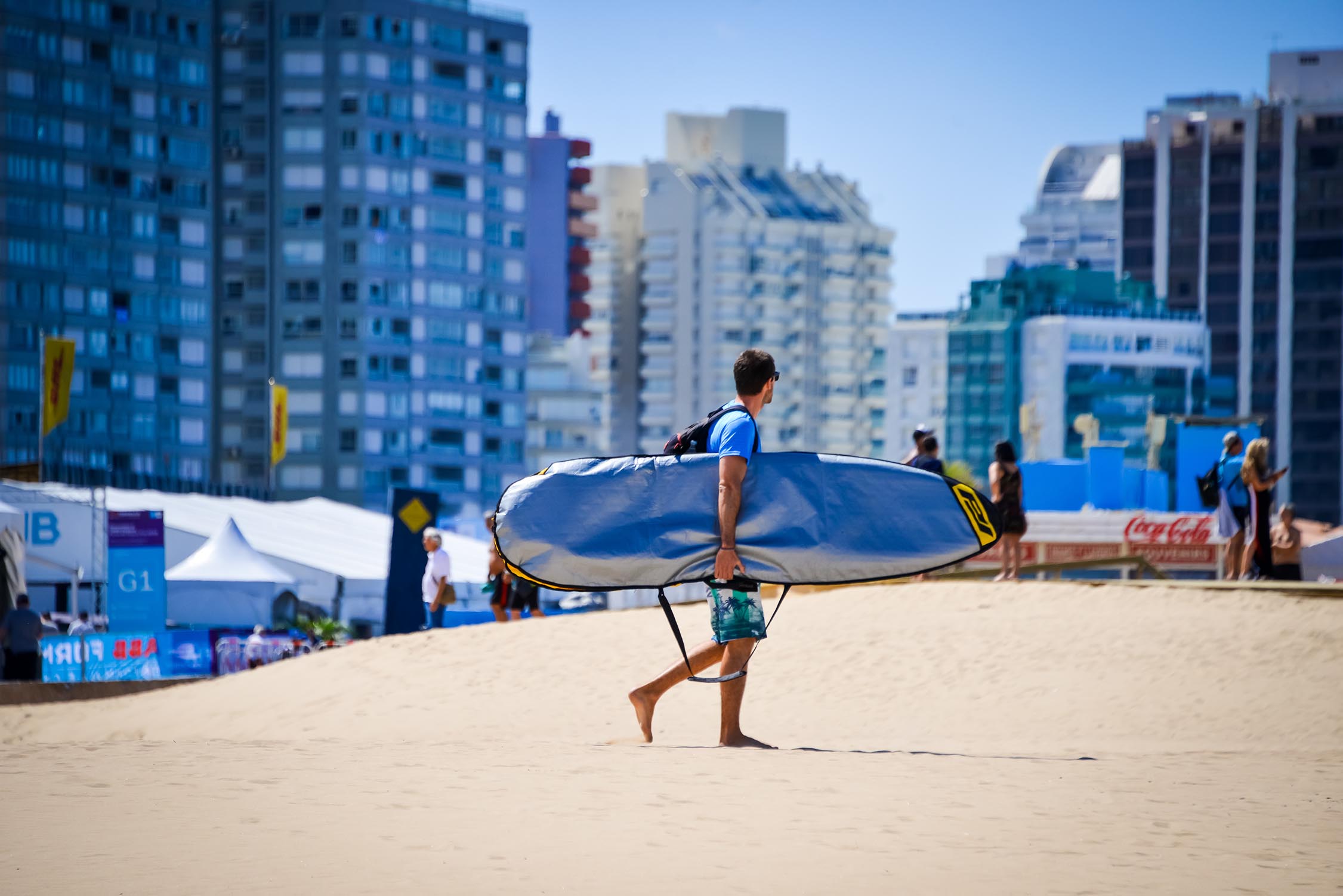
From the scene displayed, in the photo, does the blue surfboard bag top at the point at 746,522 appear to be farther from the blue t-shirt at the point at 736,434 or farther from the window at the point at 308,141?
the window at the point at 308,141

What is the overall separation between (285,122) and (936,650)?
86135 millimetres

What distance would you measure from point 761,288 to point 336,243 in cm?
3950

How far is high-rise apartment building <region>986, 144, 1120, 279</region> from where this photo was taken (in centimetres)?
13612

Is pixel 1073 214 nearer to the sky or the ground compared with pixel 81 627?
nearer to the sky

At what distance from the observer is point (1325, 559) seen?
27312 mm

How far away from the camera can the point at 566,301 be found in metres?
109

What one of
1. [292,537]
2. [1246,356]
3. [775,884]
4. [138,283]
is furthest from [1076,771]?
[1246,356]

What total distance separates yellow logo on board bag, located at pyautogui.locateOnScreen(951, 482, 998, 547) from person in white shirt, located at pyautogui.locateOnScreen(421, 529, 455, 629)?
8.70m

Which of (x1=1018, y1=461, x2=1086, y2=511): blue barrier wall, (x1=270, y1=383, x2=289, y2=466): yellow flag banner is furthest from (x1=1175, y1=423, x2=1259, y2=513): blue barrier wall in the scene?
(x1=270, y1=383, x2=289, y2=466): yellow flag banner

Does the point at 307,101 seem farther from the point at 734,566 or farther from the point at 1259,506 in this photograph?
the point at 734,566

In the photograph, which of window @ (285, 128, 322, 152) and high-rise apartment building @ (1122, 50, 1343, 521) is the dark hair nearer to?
window @ (285, 128, 322, 152)

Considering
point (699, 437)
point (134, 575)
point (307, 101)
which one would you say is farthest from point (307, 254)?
point (699, 437)

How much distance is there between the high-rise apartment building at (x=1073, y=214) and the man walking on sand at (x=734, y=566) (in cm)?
12885

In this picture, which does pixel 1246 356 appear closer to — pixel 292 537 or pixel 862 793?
pixel 292 537
